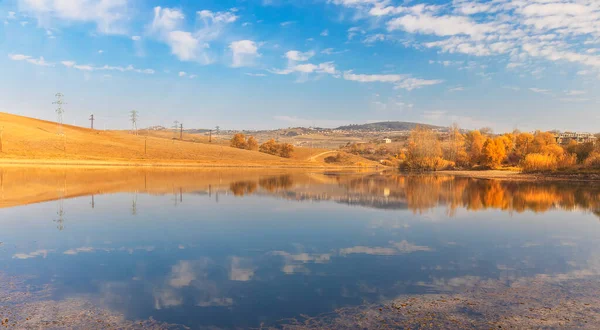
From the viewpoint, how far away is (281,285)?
9352 mm

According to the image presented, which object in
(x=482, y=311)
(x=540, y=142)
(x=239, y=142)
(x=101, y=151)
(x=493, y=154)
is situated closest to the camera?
(x=482, y=311)

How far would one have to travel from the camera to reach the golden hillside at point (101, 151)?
66688 millimetres

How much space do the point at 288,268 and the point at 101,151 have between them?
253 feet

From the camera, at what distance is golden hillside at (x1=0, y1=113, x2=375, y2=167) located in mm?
66688

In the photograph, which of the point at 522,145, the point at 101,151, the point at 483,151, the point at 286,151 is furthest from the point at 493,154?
the point at 101,151

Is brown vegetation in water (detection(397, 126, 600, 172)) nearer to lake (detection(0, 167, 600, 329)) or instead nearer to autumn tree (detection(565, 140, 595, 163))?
autumn tree (detection(565, 140, 595, 163))

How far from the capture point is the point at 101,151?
7812 centimetres

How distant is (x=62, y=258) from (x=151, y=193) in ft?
58.2

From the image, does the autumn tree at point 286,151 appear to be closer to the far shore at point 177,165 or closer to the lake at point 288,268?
the far shore at point 177,165

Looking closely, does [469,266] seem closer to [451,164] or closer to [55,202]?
Result: [55,202]

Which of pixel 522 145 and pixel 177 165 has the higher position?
pixel 522 145

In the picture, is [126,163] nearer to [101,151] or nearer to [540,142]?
[101,151]

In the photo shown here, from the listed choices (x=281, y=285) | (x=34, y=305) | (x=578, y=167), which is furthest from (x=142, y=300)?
(x=578, y=167)

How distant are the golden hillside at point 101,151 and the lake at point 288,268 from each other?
51.7 metres
